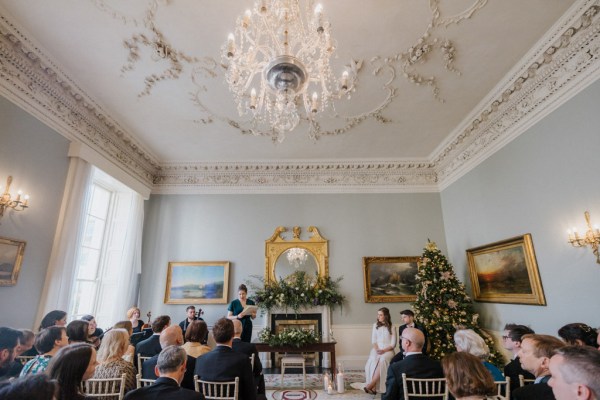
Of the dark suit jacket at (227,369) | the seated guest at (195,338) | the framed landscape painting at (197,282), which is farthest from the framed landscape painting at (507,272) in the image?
the framed landscape painting at (197,282)

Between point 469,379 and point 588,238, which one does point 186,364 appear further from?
point 588,238

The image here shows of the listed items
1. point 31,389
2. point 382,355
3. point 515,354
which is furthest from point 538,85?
point 31,389

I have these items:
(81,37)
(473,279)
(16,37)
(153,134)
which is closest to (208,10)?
(81,37)

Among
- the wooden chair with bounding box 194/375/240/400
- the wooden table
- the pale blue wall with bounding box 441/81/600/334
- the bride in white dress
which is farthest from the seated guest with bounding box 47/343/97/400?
the pale blue wall with bounding box 441/81/600/334

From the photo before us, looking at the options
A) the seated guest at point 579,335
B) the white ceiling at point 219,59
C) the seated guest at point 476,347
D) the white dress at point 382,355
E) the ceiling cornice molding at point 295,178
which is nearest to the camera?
the seated guest at point 476,347

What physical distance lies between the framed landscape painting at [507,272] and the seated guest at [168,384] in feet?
16.3

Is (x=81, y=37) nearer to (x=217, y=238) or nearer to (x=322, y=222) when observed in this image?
(x=217, y=238)

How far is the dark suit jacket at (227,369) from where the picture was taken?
8.60 feet

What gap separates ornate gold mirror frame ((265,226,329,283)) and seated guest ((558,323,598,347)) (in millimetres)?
4621

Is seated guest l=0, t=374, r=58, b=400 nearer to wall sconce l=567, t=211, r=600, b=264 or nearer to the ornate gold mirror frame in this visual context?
wall sconce l=567, t=211, r=600, b=264

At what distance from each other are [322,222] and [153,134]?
437cm

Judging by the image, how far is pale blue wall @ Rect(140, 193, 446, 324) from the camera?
23.4ft

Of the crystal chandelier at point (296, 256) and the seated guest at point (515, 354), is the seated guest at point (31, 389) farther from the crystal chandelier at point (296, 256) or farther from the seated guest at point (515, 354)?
the crystal chandelier at point (296, 256)

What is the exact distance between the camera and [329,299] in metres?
6.84
